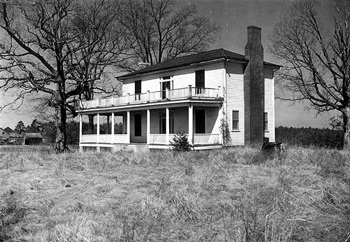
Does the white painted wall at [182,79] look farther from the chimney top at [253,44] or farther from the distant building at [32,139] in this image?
the distant building at [32,139]

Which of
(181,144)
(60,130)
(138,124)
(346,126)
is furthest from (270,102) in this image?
(60,130)

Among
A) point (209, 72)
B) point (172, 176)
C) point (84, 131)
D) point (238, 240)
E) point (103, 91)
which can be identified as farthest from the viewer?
point (84, 131)

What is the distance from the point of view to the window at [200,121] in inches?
1056

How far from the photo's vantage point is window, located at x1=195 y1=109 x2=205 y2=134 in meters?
26.8

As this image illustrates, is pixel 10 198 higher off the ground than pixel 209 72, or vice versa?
pixel 209 72

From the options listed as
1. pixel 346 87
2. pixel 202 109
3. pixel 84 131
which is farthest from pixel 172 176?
pixel 84 131

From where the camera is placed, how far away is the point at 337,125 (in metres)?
31.0

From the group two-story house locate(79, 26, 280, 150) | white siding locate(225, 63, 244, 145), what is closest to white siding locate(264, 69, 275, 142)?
two-story house locate(79, 26, 280, 150)

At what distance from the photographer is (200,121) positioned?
2703 centimetres

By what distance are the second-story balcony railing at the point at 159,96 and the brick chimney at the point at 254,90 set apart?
2.39 meters

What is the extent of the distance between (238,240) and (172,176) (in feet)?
17.3

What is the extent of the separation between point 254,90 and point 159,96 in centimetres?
699

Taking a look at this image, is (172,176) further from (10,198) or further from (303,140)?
(303,140)

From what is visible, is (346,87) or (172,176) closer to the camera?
(172,176)
